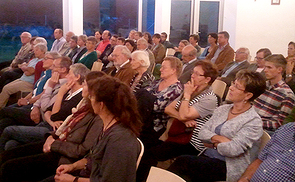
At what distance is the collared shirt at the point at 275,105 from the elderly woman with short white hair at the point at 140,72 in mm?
1277

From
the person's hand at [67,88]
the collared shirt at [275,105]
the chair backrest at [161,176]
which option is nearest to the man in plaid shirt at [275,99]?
the collared shirt at [275,105]

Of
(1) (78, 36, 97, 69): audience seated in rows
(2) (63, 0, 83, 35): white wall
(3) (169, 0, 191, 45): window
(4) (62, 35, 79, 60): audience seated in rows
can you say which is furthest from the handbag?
(3) (169, 0, 191, 45): window

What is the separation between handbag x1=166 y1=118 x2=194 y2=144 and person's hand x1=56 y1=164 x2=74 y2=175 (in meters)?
0.91

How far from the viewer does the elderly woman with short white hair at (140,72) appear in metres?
3.55

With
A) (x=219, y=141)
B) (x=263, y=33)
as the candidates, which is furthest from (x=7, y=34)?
(x=219, y=141)

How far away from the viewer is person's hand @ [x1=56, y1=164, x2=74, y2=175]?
1.98 metres

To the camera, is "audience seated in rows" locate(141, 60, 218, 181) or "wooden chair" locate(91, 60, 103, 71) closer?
"audience seated in rows" locate(141, 60, 218, 181)

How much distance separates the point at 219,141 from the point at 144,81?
5.27 ft

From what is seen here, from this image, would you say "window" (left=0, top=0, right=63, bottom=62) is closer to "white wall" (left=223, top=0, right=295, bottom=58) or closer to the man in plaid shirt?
"white wall" (left=223, top=0, right=295, bottom=58)

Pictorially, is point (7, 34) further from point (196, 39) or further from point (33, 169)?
point (33, 169)

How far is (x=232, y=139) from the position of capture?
2.06 metres

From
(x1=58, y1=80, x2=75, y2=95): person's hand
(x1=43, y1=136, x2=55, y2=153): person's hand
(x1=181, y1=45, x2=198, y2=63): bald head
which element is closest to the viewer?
(x1=43, y1=136, x2=55, y2=153): person's hand

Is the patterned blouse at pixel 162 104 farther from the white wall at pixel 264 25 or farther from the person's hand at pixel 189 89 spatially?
the white wall at pixel 264 25

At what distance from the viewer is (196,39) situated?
7457 mm
